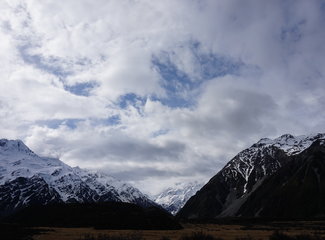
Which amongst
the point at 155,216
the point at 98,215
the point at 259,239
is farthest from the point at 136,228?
the point at 259,239

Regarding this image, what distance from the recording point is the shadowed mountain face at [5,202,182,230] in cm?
8744

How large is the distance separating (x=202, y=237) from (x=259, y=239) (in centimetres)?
889

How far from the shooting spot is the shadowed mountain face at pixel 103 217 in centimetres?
8744

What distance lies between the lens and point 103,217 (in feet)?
318

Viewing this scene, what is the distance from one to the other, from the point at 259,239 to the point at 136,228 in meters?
38.5

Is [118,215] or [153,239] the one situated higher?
[118,215]

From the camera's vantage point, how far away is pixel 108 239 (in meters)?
49.4

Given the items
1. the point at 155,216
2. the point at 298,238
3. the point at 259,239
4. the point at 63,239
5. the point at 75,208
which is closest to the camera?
the point at 298,238

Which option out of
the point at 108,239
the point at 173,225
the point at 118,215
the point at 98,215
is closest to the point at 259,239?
the point at 108,239

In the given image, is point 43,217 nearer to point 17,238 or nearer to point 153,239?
point 17,238

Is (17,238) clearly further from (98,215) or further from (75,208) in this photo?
(75,208)

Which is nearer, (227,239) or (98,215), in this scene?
(227,239)

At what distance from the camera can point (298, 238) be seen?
4709 cm

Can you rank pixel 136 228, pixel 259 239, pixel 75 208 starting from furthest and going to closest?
pixel 75 208, pixel 136 228, pixel 259 239
